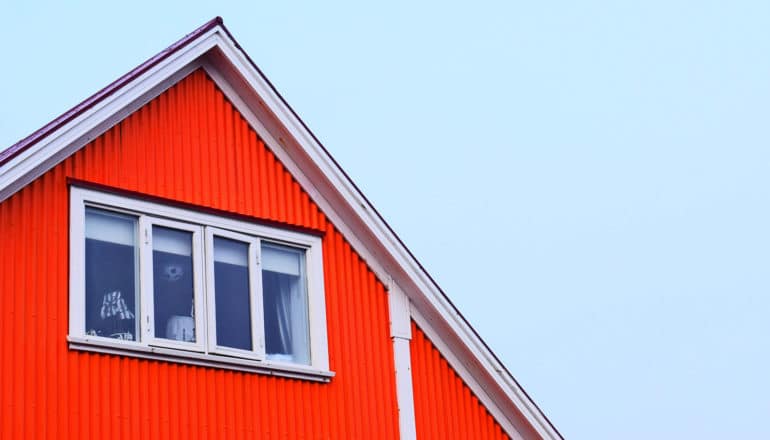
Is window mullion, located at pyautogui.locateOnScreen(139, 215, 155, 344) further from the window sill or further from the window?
the window sill

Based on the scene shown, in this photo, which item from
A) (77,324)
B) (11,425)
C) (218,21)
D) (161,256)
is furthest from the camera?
(218,21)

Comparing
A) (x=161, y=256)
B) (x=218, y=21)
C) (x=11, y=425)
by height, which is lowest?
(x=11, y=425)

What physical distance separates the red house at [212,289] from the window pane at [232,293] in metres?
0.02

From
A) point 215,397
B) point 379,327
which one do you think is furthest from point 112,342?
point 379,327

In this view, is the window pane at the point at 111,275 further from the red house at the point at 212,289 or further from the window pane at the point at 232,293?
the window pane at the point at 232,293

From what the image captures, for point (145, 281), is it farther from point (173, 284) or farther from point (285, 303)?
point (285, 303)

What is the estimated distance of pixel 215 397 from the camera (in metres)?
14.3

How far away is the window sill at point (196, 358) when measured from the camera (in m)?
13.5

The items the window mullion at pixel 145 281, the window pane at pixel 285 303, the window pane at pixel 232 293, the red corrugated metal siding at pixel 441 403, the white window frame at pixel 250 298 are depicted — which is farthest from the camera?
the red corrugated metal siding at pixel 441 403

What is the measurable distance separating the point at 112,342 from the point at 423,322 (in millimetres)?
4344

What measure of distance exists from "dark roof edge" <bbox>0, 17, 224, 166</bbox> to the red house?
26 millimetres

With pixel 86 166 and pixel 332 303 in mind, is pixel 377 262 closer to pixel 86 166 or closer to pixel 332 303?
pixel 332 303

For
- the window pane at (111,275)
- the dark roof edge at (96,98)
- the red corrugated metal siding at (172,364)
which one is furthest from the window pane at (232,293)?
the dark roof edge at (96,98)

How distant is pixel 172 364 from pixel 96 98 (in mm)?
2852
